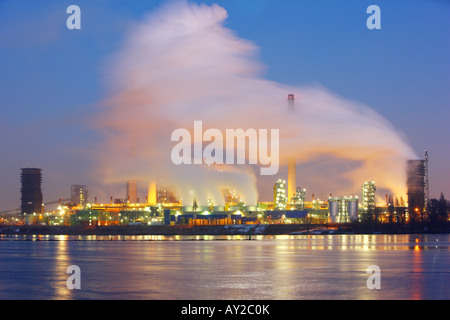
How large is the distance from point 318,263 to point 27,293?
25.1 metres

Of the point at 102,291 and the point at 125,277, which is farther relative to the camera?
the point at 125,277

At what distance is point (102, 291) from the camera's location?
30094 millimetres

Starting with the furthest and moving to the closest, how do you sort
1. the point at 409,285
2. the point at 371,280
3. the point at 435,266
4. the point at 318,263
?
the point at 318,263
the point at 435,266
the point at 371,280
the point at 409,285

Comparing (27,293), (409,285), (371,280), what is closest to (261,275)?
(371,280)

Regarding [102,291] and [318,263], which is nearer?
[102,291]
